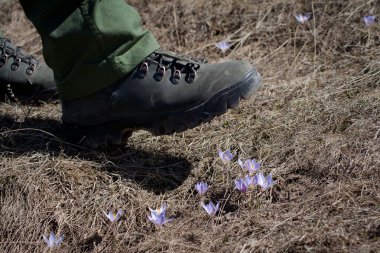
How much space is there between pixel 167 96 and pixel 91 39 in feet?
1.04

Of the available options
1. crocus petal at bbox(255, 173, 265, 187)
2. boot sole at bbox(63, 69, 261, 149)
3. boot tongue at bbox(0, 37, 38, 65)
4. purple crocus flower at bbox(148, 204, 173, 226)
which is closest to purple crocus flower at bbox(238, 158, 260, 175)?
crocus petal at bbox(255, 173, 265, 187)

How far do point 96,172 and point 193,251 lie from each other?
545mm

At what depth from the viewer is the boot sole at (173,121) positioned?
6.15 ft

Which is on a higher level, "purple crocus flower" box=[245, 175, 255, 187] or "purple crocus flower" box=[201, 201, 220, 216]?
"purple crocus flower" box=[245, 175, 255, 187]

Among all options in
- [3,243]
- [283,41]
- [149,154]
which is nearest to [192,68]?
[149,154]

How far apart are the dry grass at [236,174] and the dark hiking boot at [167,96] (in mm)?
166

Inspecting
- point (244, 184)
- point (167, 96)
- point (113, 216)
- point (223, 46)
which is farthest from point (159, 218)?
point (223, 46)

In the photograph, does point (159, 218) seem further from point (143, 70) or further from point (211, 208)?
point (143, 70)

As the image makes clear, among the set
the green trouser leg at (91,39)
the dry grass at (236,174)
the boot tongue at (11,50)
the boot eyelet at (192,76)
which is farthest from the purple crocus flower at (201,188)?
the boot tongue at (11,50)

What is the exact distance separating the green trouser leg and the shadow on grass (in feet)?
0.86

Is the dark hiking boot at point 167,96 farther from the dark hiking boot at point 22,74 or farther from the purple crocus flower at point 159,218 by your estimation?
the dark hiking boot at point 22,74

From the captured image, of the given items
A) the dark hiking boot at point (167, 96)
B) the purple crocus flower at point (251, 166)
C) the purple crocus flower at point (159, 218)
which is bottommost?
the purple crocus flower at point (159, 218)

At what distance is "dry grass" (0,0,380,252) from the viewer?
5.43 feet

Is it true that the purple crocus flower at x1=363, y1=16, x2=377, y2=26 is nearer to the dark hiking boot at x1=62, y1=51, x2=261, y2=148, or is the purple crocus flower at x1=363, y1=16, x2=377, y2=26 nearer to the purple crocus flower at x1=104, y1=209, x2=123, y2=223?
the dark hiking boot at x1=62, y1=51, x2=261, y2=148
